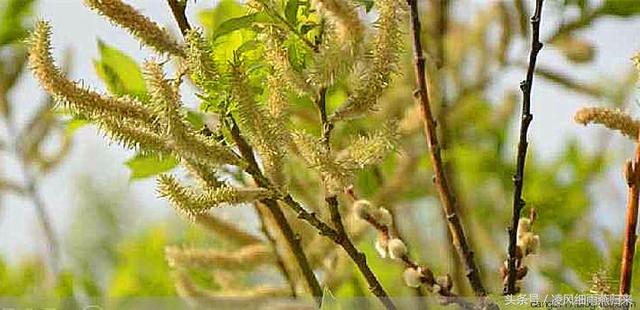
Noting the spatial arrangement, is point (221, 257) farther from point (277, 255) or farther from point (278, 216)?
point (278, 216)

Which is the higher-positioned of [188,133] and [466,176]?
[466,176]

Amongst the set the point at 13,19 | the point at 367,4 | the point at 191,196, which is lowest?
the point at 191,196

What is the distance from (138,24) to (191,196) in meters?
0.07

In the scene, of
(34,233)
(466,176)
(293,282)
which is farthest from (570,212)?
(34,233)

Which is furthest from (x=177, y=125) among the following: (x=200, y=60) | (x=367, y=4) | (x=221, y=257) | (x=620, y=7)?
(x=620, y=7)

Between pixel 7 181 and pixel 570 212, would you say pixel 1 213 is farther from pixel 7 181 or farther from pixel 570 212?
pixel 570 212

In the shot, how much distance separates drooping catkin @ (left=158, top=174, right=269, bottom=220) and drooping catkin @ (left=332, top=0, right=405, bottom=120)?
62mm

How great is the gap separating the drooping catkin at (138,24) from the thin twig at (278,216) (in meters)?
0.04

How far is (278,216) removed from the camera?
46 centimetres

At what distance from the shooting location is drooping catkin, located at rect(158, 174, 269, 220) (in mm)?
365

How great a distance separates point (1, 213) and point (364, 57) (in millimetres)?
671

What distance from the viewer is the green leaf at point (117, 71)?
1.75 ft

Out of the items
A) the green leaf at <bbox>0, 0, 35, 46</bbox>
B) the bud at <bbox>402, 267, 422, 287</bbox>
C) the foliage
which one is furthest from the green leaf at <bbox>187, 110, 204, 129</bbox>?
the green leaf at <bbox>0, 0, 35, 46</bbox>

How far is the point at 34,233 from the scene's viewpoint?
109 cm
